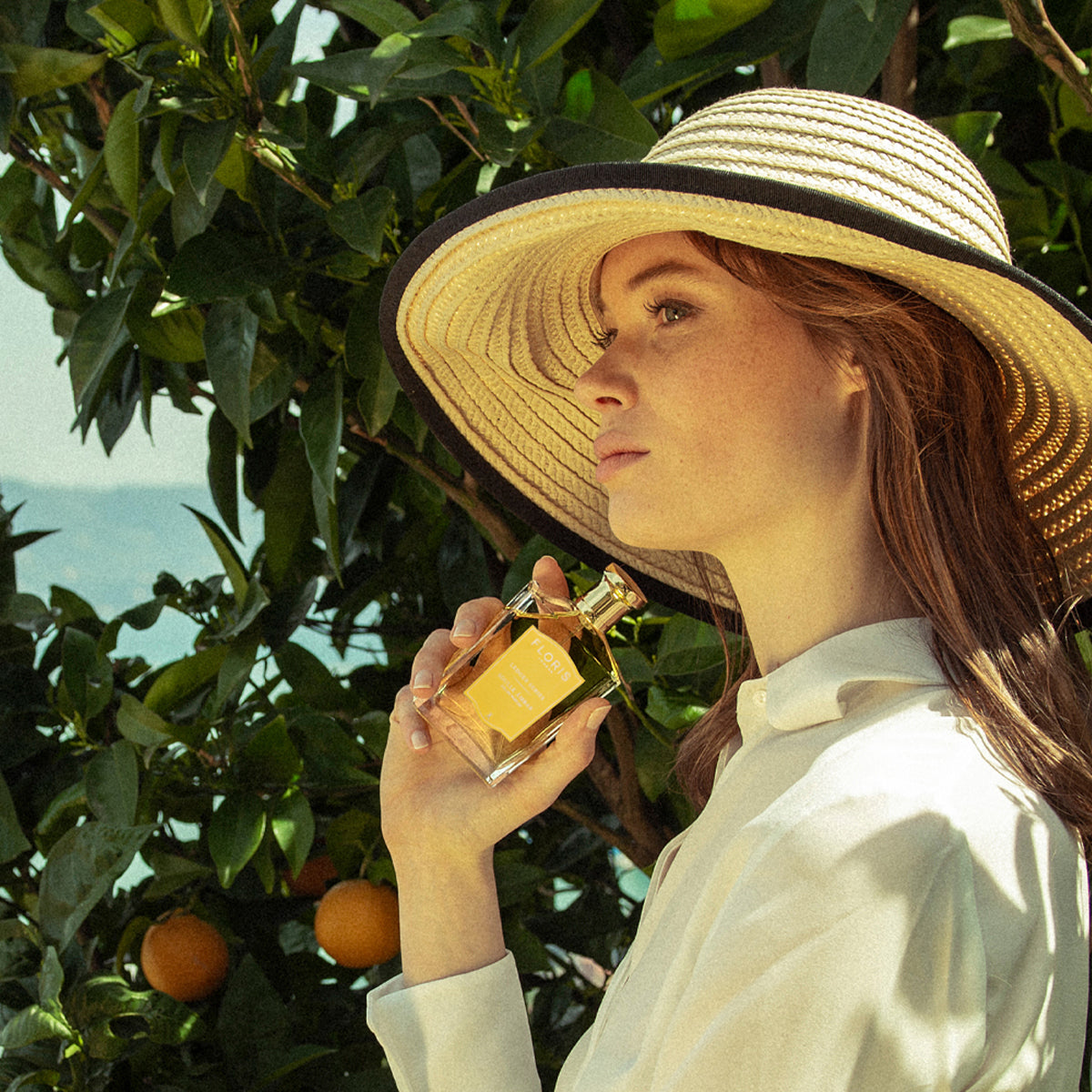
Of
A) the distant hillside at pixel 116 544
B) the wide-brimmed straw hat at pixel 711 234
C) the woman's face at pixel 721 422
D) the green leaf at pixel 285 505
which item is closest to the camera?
the wide-brimmed straw hat at pixel 711 234

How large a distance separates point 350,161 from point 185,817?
0.64m

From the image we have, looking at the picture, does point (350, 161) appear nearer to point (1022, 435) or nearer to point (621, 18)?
point (621, 18)

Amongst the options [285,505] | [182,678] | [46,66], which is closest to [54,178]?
[46,66]

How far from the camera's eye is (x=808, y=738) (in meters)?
0.78

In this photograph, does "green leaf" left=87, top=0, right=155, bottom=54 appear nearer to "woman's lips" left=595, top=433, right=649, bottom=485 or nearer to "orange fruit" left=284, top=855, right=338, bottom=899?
"woman's lips" left=595, top=433, right=649, bottom=485

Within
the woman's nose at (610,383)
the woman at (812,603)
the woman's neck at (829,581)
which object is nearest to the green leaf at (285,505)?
the woman at (812,603)

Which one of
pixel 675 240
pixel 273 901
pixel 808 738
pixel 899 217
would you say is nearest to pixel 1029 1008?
pixel 808 738

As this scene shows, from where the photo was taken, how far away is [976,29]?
46.1 inches

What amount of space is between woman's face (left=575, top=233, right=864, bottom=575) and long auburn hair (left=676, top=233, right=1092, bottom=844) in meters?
0.02

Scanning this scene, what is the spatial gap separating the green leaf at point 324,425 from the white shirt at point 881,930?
1.67ft

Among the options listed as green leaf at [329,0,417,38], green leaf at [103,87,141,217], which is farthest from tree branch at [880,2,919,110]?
green leaf at [103,87,141,217]

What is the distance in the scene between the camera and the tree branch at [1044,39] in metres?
0.89

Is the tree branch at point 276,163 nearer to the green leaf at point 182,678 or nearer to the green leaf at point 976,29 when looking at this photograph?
the green leaf at point 182,678

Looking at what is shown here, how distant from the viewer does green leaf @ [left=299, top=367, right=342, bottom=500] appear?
1.12 metres
